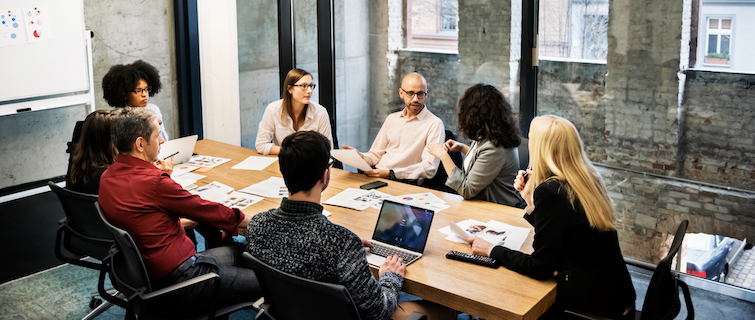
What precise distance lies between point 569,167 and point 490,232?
61 cm

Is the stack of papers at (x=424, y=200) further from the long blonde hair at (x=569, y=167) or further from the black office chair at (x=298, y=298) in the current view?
the black office chair at (x=298, y=298)

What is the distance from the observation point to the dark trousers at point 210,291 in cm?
270

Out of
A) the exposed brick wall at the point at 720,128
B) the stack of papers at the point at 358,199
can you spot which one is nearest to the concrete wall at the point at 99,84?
the stack of papers at the point at 358,199

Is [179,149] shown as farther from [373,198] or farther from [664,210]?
[664,210]

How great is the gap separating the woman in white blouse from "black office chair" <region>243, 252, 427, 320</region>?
2508 millimetres

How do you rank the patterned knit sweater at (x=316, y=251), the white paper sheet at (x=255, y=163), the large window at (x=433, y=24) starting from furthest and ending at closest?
the large window at (x=433, y=24)
the white paper sheet at (x=255, y=163)
the patterned knit sweater at (x=316, y=251)

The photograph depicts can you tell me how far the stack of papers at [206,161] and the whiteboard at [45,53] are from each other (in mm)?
1045

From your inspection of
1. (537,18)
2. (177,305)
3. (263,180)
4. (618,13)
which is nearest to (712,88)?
(618,13)

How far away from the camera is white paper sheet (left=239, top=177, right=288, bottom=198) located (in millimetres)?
3660

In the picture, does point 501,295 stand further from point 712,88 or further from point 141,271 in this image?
point 712,88

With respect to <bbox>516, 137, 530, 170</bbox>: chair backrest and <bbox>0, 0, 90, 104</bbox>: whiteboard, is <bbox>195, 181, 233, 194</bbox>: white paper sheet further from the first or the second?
<bbox>516, 137, 530, 170</bbox>: chair backrest

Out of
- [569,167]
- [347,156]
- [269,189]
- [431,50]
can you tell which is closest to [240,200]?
[269,189]

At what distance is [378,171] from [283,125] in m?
1.06

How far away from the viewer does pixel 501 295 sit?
2.34 m
